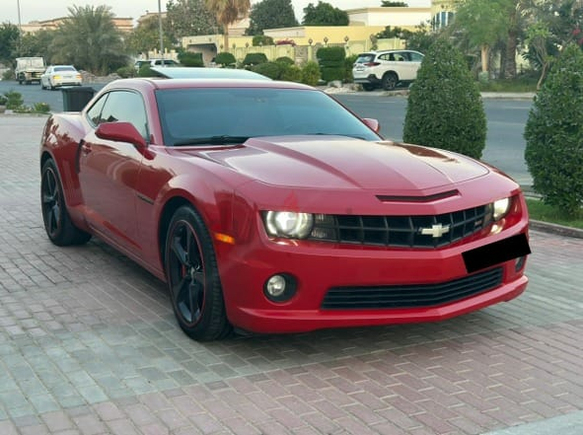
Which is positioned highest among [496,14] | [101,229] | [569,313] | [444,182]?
[496,14]

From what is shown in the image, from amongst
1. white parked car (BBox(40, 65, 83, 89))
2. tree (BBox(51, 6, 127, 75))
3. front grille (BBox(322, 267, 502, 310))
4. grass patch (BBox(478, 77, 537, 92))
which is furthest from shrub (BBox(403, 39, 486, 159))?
tree (BBox(51, 6, 127, 75))

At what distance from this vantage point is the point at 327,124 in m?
5.92

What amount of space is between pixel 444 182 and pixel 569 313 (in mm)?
1555

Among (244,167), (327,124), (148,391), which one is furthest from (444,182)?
(148,391)

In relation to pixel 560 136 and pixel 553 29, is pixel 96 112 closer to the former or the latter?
pixel 560 136

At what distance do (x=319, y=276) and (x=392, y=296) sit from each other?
0.44 meters

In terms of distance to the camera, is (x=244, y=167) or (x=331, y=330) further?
(x=331, y=330)

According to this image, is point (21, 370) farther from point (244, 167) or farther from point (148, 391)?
point (244, 167)

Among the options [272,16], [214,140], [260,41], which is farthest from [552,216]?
[272,16]

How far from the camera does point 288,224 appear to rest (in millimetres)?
4324

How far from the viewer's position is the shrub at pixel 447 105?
9562 mm

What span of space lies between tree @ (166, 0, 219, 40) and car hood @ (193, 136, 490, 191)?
343 ft

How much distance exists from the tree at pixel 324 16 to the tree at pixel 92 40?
22.1m

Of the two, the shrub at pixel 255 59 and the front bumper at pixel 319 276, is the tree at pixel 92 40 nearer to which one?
the shrub at pixel 255 59
